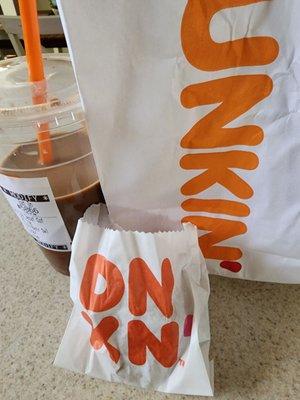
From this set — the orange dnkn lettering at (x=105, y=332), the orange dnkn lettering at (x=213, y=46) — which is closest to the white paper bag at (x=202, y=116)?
the orange dnkn lettering at (x=213, y=46)

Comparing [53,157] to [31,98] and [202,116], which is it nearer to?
[31,98]

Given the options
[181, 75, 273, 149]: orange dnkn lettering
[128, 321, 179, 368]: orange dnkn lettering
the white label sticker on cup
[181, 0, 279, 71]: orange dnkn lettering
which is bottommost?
[128, 321, 179, 368]: orange dnkn lettering

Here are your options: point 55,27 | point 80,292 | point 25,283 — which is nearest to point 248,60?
point 80,292

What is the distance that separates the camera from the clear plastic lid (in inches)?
12.8

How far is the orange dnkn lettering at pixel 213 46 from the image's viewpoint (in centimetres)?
24

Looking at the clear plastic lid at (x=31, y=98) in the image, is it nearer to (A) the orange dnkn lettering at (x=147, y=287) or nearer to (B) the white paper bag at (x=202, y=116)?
(B) the white paper bag at (x=202, y=116)

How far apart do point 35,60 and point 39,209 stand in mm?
165

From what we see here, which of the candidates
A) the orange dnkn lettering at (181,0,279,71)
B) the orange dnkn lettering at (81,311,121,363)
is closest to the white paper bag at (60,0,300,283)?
the orange dnkn lettering at (181,0,279,71)

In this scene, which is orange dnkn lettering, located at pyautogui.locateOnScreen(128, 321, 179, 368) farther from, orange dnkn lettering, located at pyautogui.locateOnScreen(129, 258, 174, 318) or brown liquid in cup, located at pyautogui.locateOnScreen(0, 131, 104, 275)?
brown liquid in cup, located at pyautogui.locateOnScreen(0, 131, 104, 275)

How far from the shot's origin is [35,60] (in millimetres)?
315

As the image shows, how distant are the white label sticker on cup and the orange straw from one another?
0.12 ft

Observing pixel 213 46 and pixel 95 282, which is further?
pixel 95 282

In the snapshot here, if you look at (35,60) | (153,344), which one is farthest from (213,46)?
(153,344)

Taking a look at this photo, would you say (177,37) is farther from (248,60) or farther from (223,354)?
(223,354)
